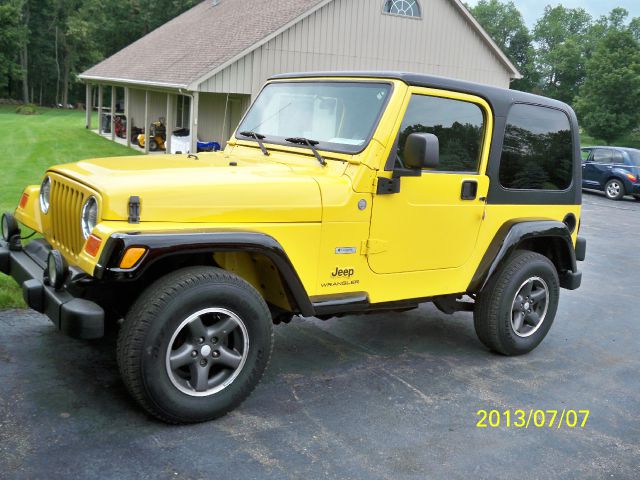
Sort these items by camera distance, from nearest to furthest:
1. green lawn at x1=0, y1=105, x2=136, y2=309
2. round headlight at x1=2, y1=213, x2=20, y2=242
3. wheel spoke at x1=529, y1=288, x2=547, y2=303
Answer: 1. round headlight at x1=2, y1=213, x2=20, y2=242
2. wheel spoke at x1=529, y1=288, x2=547, y2=303
3. green lawn at x1=0, y1=105, x2=136, y2=309

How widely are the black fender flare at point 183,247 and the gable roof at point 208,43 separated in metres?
14.5

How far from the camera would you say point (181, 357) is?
368 centimetres

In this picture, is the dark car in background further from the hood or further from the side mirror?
the hood

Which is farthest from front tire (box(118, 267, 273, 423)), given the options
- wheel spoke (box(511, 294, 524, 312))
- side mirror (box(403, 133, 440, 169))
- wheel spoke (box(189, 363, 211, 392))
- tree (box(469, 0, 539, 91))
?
tree (box(469, 0, 539, 91))

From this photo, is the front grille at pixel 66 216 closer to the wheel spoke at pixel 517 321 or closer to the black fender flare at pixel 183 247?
the black fender flare at pixel 183 247

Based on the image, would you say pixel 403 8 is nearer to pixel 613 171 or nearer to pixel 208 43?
pixel 208 43

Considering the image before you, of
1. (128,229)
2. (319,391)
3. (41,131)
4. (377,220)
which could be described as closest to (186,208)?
(128,229)

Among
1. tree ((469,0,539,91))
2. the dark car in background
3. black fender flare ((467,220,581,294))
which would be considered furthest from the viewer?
tree ((469,0,539,91))

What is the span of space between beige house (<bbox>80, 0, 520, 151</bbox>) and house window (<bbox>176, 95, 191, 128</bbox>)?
4 cm

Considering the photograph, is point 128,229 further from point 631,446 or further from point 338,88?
point 631,446

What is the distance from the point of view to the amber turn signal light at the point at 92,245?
3.38 m

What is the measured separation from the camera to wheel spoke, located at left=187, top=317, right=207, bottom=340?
12.0ft

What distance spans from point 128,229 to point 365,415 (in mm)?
1880
